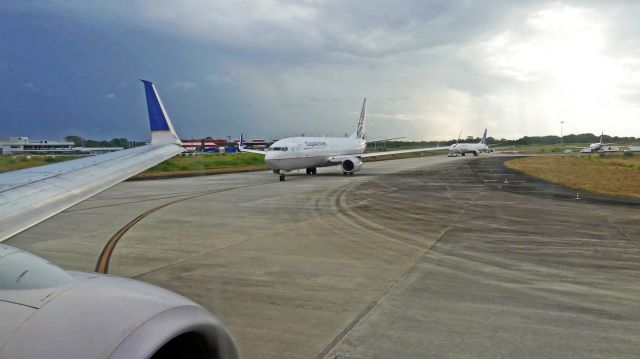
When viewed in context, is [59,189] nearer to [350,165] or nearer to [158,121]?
[158,121]

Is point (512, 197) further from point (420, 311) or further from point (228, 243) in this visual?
point (420, 311)

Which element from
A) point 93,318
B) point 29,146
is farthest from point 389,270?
point 93,318

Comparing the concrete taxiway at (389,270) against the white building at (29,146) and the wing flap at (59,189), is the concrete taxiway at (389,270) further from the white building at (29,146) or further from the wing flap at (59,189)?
the white building at (29,146)

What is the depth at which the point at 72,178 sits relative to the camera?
711cm

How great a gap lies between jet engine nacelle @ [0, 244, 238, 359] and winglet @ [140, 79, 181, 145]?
24.9 ft

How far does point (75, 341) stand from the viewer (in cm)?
207

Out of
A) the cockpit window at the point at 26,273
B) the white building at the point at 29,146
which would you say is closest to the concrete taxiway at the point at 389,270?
the white building at the point at 29,146

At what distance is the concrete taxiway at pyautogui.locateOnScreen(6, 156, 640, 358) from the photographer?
5.71m

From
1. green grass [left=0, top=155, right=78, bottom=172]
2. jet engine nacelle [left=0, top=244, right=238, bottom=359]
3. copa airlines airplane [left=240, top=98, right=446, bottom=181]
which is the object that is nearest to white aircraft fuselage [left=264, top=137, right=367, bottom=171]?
copa airlines airplane [left=240, top=98, right=446, bottom=181]

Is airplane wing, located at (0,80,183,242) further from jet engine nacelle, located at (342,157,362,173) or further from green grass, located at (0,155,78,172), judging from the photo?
jet engine nacelle, located at (342,157,362,173)

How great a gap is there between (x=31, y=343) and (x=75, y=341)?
18 centimetres

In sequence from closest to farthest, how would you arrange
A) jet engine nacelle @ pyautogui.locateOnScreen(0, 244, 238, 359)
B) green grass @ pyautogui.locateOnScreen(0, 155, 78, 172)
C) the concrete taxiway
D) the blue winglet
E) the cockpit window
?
1. jet engine nacelle @ pyautogui.locateOnScreen(0, 244, 238, 359)
2. the cockpit window
3. the concrete taxiway
4. green grass @ pyautogui.locateOnScreen(0, 155, 78, 172)
5. the blue winglet

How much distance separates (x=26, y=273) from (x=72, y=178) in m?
4.92

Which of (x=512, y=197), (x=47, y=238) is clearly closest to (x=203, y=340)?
(x=47, y=238)
